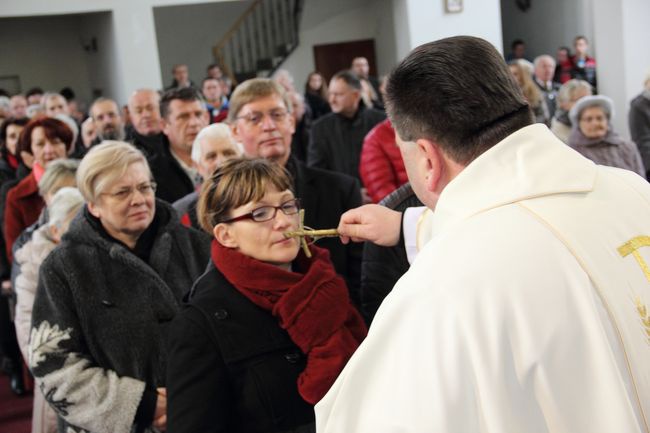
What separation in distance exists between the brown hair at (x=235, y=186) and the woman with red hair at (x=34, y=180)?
9.33ft

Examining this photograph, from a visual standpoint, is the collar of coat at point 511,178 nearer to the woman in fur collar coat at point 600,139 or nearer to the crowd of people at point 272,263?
the crowd of people at point 272,263

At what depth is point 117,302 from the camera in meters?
2.76

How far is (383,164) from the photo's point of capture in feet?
15.5

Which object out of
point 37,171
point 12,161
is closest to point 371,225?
point 37,171

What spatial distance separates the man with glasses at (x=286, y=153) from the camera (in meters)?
3.33

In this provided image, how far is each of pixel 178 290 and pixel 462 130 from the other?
5.54ft

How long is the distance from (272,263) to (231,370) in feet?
1.09

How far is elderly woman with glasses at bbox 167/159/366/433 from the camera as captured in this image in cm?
216

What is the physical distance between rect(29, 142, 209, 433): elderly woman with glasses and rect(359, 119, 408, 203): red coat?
1906 millimetres

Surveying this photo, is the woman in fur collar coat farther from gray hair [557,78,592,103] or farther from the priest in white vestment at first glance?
the priest in white vestment

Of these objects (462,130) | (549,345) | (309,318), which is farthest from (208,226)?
(549,345)

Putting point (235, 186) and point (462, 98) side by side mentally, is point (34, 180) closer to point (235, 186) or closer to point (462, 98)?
point (235, 186)

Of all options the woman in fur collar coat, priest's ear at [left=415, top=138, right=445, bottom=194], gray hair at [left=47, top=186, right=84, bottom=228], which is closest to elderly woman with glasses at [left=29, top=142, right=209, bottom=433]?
gray hair at [left=47, top=186, right=84, bottom=228]

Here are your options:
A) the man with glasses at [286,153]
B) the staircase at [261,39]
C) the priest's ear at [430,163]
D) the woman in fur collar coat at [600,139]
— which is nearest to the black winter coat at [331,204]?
the man with glasses at [286,153]
